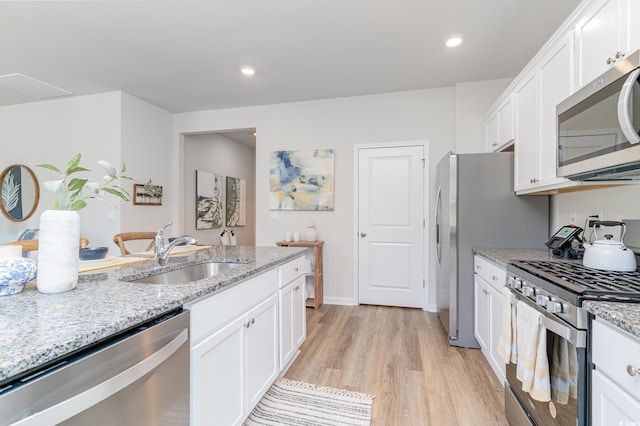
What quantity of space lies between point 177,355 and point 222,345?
31 cm

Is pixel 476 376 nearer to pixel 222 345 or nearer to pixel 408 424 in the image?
pixel 408 424

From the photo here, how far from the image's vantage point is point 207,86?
355 cm

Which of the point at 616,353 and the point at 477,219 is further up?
the point at 477,219

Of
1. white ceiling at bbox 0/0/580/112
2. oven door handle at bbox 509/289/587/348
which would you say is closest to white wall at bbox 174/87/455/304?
white ceiling at bbox 0/0/580/112

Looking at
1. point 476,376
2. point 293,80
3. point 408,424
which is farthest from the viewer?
point 293,80

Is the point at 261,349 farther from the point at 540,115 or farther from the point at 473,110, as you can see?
the point at 473,110

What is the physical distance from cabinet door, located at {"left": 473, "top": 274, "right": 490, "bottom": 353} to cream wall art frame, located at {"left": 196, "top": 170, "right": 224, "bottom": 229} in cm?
406

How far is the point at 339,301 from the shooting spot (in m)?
3.89

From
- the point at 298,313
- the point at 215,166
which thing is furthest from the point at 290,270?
the point at 215,166

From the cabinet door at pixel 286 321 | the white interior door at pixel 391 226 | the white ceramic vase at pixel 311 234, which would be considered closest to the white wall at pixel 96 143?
the white ceramic vase at pixel 311 234

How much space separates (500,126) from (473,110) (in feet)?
2.25

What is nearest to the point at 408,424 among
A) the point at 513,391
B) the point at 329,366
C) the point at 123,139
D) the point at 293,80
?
the point at 513,391

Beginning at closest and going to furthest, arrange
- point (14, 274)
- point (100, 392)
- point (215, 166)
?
point (100, 392), point (14, 274), point (215, 166)

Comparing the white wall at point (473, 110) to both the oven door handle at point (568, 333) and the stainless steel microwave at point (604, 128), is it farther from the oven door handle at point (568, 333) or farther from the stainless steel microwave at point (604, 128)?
the oven door handle at point (568, 333)
